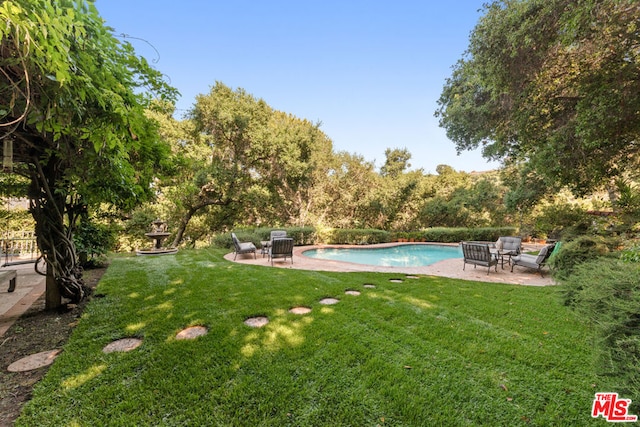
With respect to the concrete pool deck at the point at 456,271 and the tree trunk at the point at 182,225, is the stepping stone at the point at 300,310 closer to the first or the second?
the concrete pool deck at the point at 456,271

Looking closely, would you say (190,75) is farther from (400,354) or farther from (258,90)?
(400,354)

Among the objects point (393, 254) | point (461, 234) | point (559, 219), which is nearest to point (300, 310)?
point (393, 254)

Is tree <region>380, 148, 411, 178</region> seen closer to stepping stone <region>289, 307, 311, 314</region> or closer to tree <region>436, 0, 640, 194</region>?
tree <region>436, 0, 640, 194</region>

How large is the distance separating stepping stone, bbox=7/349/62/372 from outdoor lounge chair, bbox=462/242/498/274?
8.39 metres

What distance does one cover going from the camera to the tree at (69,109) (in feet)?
4.37

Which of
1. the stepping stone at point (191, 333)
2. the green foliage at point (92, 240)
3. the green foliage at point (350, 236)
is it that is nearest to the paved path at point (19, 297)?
the green foliage at point (92, 240)

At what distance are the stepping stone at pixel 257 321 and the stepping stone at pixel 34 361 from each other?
188 cm

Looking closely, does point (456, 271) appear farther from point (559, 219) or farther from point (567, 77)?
point (559, 219)

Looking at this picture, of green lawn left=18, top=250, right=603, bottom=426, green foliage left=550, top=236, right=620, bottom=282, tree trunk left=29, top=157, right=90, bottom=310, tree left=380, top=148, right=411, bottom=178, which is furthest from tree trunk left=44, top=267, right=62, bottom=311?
tree left=380, top=148, right=411, bottom=178

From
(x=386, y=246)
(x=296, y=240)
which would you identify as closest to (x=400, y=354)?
(x=296, y=240)

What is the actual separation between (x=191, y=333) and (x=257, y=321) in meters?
0.79

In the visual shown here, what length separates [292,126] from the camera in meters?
16.6

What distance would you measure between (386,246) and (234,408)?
1372 centimetres

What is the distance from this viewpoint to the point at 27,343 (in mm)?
2793
